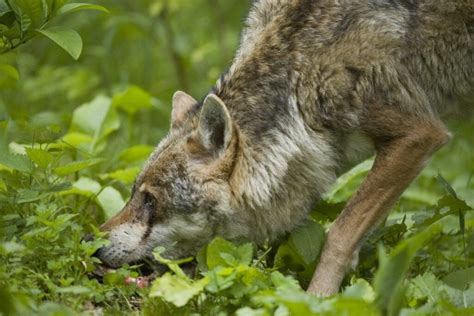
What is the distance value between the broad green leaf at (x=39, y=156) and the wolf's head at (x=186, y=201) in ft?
1.85

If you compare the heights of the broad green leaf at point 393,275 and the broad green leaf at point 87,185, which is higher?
the broad green leaf at point 393,275

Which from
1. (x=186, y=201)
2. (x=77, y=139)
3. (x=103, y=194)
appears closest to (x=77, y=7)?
(x=186, y=201)

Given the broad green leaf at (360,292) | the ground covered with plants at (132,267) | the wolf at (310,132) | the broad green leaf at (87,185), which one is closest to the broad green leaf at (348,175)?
the ground covered with plants at (132,267)

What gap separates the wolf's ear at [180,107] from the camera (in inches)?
263

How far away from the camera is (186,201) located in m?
6.20

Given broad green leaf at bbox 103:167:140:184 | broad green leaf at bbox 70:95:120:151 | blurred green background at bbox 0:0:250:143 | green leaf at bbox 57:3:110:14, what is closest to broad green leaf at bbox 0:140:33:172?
green leaf at bbox 57:3:110:14

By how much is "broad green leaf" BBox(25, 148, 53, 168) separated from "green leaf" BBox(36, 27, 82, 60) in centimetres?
64

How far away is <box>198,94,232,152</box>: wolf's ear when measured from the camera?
6109 millimetres

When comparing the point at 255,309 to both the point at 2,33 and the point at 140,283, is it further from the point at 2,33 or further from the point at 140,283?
the point at 2,33

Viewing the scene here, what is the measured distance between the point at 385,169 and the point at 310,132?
1.65 ft

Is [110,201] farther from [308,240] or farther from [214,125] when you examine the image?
[308,240]

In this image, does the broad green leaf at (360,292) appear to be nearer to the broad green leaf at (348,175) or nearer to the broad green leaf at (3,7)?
the broad green leaf at (348,175)

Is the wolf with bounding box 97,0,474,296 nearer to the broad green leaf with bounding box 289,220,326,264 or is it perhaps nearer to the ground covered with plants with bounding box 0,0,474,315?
the broad green leaf with bounding box 289,220,326,264

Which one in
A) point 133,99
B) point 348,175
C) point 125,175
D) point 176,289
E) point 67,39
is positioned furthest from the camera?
point 133,99
